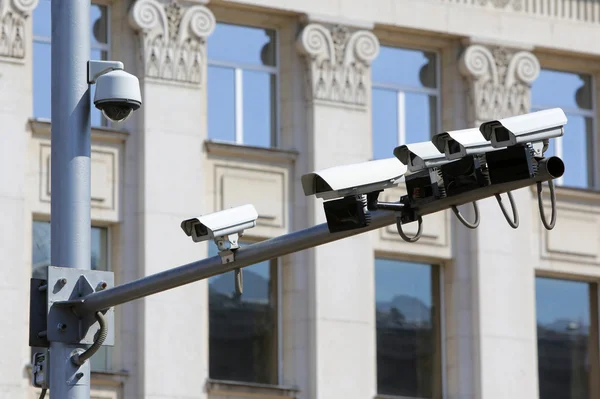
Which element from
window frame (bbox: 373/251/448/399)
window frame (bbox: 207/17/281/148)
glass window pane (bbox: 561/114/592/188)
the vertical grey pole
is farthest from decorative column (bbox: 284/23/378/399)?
the vertical grey pole

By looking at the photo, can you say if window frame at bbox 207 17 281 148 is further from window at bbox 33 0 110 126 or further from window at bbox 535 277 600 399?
window at bbox 535 277 600 399

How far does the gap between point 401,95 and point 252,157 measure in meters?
3.46

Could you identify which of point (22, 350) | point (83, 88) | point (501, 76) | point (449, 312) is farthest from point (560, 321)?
point (83, 88)

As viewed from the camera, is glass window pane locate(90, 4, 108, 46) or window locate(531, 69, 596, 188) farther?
window locate(531, 69, 596, 188)

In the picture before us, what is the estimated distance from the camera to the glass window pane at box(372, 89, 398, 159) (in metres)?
28.4

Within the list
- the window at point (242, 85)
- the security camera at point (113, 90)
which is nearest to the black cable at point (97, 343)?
the security camera at point (113, 90)

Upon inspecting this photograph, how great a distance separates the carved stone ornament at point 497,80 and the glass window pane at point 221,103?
4.25 meters

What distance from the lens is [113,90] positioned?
41.7 ft

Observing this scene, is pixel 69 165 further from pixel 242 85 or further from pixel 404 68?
pixel 404 68

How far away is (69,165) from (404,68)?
16.7 m

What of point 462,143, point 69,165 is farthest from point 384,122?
point 462,143

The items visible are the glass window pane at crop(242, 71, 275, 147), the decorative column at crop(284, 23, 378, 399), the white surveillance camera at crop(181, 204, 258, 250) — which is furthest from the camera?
the glass window pane at crop(242, 71, 275, 147)

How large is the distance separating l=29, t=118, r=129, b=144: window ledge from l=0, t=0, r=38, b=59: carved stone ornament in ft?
3.33

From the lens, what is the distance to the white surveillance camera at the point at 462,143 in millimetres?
10219
